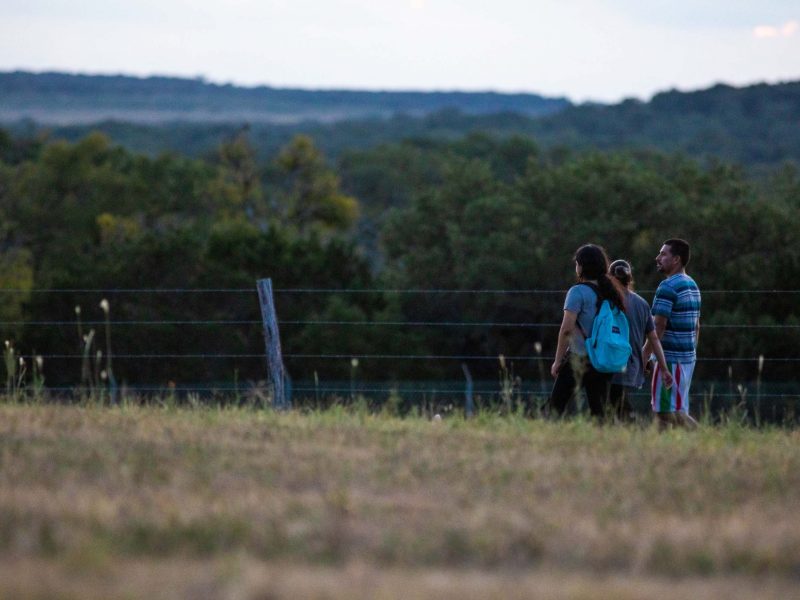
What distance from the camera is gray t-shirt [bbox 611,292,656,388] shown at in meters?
8.80

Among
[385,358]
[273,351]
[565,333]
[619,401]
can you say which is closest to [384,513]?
[565,333]

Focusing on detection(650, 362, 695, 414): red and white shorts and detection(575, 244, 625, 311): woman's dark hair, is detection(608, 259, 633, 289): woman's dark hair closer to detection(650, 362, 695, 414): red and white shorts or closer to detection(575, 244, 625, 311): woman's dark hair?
detection(575, 244, 625, 311): woman's dark hair

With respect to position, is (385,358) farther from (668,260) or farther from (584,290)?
(584,290)

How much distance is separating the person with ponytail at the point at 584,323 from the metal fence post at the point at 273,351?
7.12 feet

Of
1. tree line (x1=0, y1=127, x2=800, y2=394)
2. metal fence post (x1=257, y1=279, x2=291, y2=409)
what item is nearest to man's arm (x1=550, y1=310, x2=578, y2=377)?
metal fence post (x1=257, y1=279, x2=291, y2=409)

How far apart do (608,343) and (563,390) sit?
18.4 inches

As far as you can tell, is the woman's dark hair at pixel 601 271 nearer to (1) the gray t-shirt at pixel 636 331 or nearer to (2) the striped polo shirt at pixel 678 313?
(1) the gray t-shirt at pixel 636 331

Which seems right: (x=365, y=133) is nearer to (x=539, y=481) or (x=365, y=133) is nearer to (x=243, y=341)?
Answer: (x=243, y=341)

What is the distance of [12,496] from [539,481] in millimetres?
2394

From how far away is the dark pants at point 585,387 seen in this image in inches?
346

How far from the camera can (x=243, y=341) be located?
3766 cm

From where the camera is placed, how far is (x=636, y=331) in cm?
884

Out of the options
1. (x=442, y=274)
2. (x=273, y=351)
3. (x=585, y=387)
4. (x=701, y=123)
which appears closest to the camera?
(x=585, y=387)

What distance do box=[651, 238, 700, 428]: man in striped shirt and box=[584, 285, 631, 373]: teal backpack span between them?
1.37 ft
